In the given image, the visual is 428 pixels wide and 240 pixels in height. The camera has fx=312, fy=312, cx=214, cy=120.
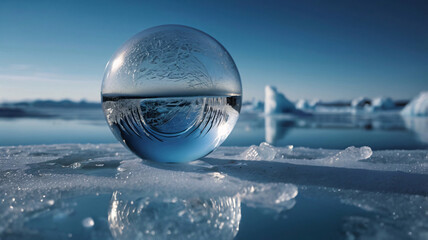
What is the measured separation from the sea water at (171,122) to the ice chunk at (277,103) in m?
15.1

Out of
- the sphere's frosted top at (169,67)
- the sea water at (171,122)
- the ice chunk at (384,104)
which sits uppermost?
the sphere's frosted top at (169,67)

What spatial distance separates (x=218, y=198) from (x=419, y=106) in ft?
60.5

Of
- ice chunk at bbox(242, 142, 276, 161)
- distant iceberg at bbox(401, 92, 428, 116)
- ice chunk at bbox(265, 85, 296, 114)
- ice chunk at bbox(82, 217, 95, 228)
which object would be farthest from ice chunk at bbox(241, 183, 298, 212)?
distant iceberg at bbox(401, 92, 428, 116)

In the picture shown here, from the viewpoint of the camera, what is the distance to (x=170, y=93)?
2.23 m

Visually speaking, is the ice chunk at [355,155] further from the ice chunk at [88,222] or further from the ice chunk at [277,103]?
the ice chunk at [277,103]

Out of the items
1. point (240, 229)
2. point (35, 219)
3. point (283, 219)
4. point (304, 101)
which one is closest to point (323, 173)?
point (283, 219)

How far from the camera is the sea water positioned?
2.27 meters

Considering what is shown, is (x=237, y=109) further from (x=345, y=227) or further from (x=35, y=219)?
(x=35, y=219)

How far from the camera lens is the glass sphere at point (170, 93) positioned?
2.25m

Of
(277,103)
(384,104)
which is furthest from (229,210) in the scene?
(384,104)

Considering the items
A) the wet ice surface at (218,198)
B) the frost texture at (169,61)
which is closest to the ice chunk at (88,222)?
the wet ice surface at (218,198)

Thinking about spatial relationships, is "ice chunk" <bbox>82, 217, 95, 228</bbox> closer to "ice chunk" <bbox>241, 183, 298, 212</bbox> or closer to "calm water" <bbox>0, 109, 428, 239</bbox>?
"calm water" <bbox>0, 109, 428, 239</bbox>

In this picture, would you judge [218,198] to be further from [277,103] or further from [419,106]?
[419,106]

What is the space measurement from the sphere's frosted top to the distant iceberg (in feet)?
57.6
